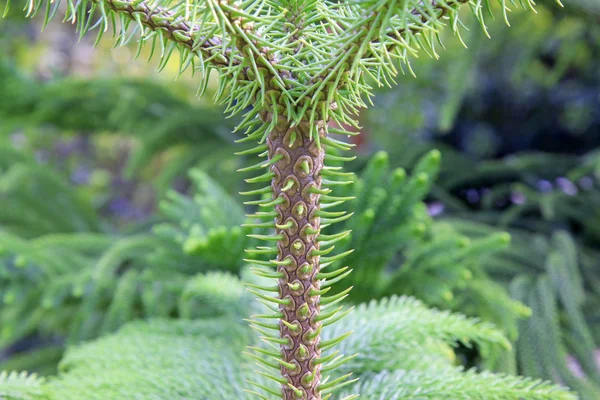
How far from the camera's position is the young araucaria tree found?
0.27 meters

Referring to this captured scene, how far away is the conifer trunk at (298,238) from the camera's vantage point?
308 mm

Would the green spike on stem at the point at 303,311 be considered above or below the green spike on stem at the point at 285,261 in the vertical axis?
below

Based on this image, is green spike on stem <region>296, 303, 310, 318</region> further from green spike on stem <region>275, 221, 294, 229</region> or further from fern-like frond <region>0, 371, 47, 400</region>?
fern-like frond <region>0, 371, 47, 400</region>

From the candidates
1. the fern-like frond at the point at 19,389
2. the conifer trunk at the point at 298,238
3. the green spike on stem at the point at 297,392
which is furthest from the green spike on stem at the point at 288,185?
the fern-like frond at the point at 19,389

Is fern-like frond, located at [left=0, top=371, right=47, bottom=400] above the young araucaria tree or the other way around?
the other way around

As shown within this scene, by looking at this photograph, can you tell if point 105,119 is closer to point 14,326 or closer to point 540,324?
point 14,326

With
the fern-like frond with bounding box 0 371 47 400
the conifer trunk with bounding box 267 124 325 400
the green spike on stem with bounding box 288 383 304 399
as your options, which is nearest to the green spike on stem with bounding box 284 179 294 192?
the conifer trunk with bounding box 267 124 325 400

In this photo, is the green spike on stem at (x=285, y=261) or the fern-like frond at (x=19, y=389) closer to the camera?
the green spike on stem at (x=285, y=261)

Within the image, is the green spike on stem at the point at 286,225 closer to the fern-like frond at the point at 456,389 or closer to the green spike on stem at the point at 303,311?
the green spike on stem at the point at 303,311

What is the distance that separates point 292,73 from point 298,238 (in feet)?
0.32

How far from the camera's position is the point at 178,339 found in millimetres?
588

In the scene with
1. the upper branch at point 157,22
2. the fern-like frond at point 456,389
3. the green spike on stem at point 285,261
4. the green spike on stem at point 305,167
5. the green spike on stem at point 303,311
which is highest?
the upper branch at point 157,22

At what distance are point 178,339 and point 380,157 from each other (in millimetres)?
329

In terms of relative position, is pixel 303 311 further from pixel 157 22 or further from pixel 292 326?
pixel 157 22
